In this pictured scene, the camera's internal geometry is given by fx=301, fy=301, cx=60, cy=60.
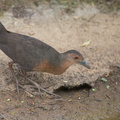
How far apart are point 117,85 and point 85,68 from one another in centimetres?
76

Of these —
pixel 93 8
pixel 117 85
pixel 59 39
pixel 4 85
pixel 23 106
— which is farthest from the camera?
pixel 93 8

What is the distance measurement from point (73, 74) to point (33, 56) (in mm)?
1073

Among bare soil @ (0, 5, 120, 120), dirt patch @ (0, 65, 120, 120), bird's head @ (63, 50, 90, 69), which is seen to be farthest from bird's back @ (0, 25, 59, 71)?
dirt patch @ (0, 65, 120, 120)

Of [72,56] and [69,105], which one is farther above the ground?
[72,56]

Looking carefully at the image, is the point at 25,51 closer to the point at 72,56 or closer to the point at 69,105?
the point at 72,56

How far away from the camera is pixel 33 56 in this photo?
222 inches

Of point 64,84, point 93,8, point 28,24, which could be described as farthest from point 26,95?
point 93,8

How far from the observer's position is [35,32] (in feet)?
24.4

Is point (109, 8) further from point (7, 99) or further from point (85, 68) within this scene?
point (7, 99)

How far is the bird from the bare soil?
309 millimetres

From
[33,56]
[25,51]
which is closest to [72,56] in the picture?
[33,56]

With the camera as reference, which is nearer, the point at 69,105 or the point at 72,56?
the point at 69,105

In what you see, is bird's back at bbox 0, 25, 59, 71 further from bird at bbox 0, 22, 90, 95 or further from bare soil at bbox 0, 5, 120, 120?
bare soil at bbox 0, 5, 120, 120

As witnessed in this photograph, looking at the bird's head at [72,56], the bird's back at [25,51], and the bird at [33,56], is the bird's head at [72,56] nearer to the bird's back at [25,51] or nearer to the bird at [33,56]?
the bird at [33,56]
